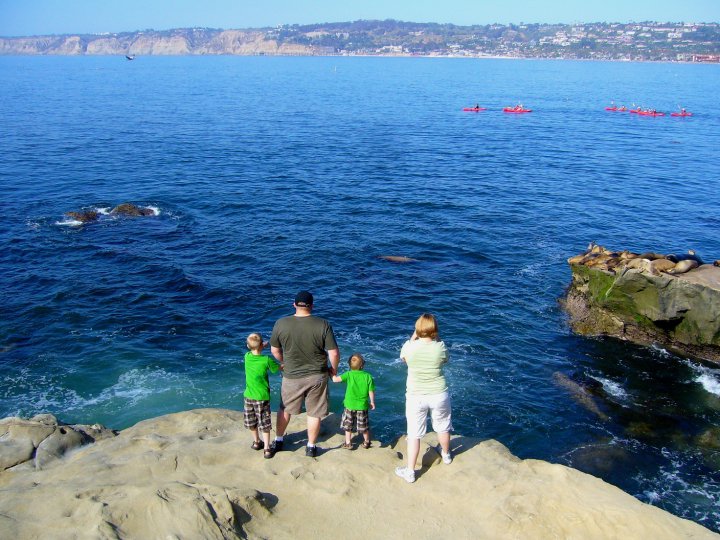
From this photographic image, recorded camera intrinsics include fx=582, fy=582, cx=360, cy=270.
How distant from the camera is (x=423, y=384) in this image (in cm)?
982

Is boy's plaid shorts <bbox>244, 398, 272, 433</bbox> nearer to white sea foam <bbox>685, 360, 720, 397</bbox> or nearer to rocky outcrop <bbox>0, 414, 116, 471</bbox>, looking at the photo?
rocky outcrop <bbox>0, 414, 116, 471</bbox>

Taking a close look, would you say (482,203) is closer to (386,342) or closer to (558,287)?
(558,287)

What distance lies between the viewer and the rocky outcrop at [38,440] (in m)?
11.0

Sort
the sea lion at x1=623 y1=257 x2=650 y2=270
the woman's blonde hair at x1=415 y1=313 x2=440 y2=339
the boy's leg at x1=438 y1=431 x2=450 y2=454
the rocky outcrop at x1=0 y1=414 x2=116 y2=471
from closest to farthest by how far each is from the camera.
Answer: the woman's blonde hair at x1=415 y1=313 x2=440 y2=339 < the boy's leg at x1=438 y1=431 x2=450 y2=454 < the rocky outcrop at x1=0 y1=414 x2=116 y2=471 < the sea lion at x1=623 y1=257 x2=650 y2=270

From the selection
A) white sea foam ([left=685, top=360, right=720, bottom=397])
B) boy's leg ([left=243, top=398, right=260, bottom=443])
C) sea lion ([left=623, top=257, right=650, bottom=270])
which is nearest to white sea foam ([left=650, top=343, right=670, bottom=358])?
white sea foam ([left=685, top=360, right=720, bottom=397])

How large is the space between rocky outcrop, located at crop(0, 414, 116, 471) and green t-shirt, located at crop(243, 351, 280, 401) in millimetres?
4122

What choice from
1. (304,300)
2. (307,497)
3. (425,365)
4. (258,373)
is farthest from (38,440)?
(425,365)

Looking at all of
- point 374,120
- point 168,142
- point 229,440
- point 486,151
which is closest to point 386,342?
point 229,440

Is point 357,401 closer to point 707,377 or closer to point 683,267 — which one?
point 707,377

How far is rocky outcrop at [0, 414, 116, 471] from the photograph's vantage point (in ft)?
36.1

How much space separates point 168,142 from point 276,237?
3489cm

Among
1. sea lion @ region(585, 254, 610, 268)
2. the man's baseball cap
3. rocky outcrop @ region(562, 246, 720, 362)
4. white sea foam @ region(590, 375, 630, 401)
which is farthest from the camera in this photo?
sea lion @ region(585, 254, 610, 268)

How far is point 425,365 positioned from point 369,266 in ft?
65.8

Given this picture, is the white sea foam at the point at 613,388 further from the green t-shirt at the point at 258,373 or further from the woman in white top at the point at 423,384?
the green t-shirt at the point at 258,373
